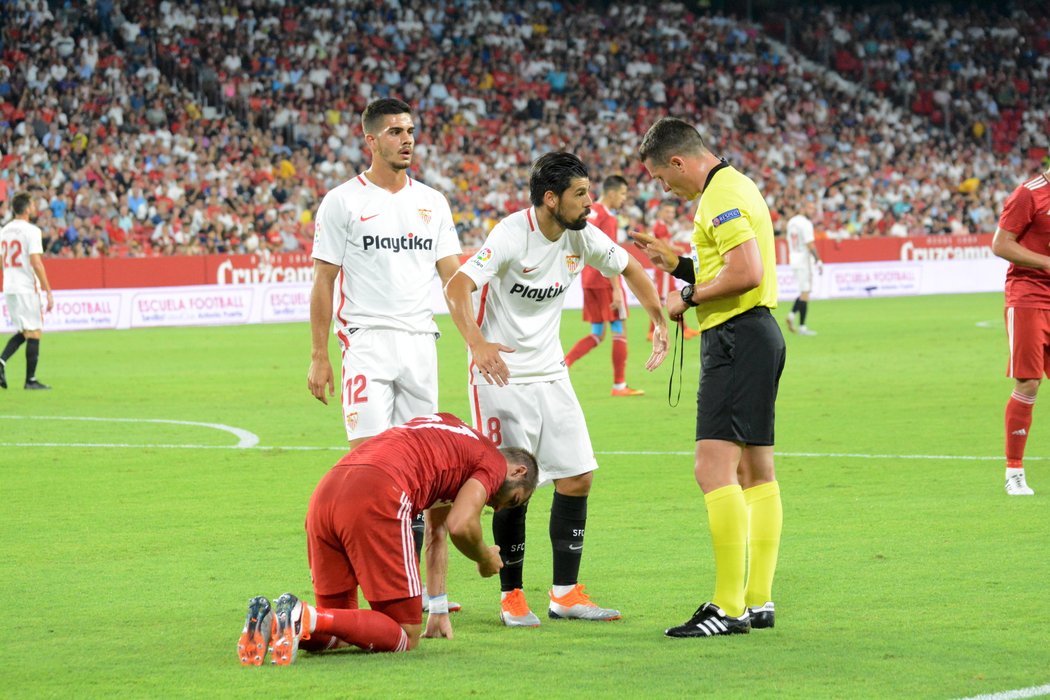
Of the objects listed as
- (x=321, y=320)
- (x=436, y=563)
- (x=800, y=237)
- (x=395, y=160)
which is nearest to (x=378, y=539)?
(x=436, y=563)

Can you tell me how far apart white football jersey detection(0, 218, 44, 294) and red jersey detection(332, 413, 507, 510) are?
13.4m

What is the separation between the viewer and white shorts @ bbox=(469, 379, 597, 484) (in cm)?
671

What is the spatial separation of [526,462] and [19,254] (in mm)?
13848

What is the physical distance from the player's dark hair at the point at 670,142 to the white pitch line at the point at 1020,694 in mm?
2540

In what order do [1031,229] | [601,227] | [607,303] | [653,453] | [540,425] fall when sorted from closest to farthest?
[540,425] → [1031,229] → [653,453] → [601,227] → [607,303]

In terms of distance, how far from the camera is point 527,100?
40.6 m

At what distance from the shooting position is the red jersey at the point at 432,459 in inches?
231

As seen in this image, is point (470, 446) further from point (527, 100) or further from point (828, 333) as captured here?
point (527, 100)

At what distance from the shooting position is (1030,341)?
938 cm

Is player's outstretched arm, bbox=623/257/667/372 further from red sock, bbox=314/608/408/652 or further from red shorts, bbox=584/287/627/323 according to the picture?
red shorts, bbox=584/287/627/323

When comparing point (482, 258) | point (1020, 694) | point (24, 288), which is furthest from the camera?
point (24, 288)

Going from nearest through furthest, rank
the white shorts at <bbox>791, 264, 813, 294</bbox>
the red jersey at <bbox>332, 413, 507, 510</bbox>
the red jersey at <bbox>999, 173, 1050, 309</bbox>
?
the red jersey at <bbox>332, 413, 507, 510</bbox> < the red jersey at <bbox>999, 173, 1050, 309</bbox> < the white shorts at <bbox>791, 264, 813, 294</bbox>

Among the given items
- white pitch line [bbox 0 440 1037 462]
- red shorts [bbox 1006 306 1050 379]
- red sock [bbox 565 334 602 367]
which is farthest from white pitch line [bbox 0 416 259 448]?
red shorts [bbox 1006 306 1050 379]

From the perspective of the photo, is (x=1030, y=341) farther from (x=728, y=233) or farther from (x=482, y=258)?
(x=482, y=258)
